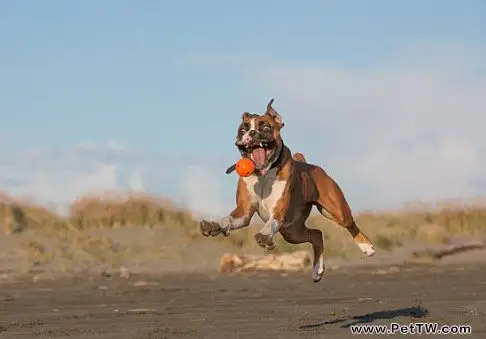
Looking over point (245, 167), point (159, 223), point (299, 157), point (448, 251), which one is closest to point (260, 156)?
point (245, 167)

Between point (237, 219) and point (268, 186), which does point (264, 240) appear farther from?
point (268, 186)

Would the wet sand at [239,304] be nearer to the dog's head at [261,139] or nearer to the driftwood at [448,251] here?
the dog's head at [261,139]

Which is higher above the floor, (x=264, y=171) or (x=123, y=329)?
(x=264, y=171)

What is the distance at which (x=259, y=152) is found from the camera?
1023 cm

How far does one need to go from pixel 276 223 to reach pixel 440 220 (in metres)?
25.8

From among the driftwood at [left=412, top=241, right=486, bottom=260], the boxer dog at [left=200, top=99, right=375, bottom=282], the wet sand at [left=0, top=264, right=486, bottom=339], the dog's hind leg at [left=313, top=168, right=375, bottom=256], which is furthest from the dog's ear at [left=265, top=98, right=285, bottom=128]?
the driftwood at [left=412, top=241, right=486, bottom=260]

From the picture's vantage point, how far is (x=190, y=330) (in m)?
12.3

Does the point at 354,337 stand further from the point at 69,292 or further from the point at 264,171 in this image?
the point at 69,292

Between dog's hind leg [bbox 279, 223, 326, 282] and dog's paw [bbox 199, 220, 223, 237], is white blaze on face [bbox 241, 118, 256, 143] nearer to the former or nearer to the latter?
dog's paw [bbox 199, 220, 223, 237]

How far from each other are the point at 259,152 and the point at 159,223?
22.3 metres

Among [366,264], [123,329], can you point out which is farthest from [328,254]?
[123,329]

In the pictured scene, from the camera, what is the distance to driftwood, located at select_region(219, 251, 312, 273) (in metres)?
25.6

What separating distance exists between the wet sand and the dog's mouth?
84.1 inches

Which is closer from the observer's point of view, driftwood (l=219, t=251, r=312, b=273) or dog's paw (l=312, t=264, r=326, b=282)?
dog's paw (l=312, t=264, r=326, b=282)
